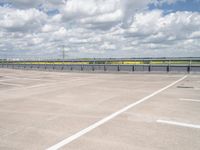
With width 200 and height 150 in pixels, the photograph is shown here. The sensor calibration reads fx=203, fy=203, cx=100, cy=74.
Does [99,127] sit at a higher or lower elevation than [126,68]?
lower

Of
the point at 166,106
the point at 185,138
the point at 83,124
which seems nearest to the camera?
the point at 185,138

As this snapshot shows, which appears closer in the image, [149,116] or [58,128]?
[58,128]

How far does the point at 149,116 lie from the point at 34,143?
3.85 meters

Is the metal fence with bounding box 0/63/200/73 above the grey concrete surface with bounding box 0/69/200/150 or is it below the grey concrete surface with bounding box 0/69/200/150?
above

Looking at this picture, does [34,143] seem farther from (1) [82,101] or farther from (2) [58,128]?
(1) [82,101]

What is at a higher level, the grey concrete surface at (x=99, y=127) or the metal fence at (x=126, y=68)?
the metal fence at (x=126, y=68)

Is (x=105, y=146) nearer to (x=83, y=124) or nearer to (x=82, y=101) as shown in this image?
(x=83, y=124)

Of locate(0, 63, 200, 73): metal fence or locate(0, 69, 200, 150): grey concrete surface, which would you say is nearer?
locate(0, 69, 200, 150): grey concrete surface

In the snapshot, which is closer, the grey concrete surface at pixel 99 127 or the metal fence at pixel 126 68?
the grey concrete surface at pixel 99 127

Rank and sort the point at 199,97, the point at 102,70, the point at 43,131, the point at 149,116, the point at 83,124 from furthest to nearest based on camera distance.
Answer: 1. the point at 102,70
2. the point at 199,97
3. the point at 149,116
4. the point at 83,124
5. the point at 43,131

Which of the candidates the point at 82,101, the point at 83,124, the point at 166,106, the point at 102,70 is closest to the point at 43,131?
the point at 83,124

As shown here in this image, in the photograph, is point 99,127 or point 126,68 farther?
point 126,68

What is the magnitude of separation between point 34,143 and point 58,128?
108 cm

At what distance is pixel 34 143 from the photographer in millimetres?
4758
